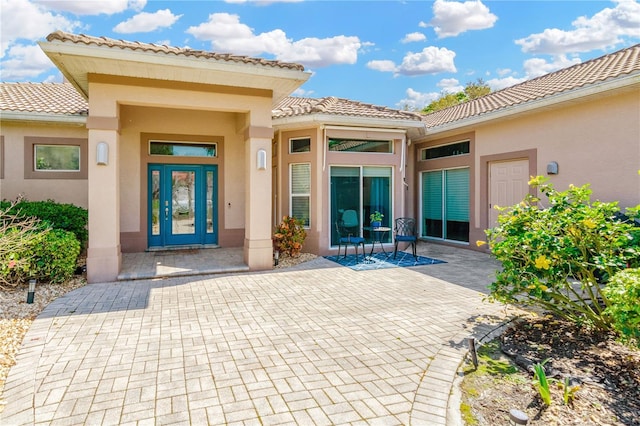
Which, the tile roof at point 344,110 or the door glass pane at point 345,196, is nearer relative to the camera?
the tile roof at point 344,110

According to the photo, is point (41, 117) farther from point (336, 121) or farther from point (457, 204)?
point (457, 204)

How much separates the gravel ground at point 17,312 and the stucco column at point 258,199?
132 inches

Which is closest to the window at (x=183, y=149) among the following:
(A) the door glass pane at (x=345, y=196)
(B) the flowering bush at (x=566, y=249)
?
(A) the door glass pane at (x=345, y=196)

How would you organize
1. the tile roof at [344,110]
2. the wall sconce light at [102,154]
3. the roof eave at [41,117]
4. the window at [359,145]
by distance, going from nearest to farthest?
the wall sconce light at [102,154] < the roof eave at [41,117] < the tile roof at [344,110] < the window at [359,145]

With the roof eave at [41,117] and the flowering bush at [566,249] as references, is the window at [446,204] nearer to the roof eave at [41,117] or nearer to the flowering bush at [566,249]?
the flowering bush at [566,249]

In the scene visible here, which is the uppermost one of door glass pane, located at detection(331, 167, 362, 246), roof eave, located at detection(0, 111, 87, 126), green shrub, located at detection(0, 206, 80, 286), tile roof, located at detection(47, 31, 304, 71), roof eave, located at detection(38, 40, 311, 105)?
tile roof, located at detection(47, 31, 304, 71)

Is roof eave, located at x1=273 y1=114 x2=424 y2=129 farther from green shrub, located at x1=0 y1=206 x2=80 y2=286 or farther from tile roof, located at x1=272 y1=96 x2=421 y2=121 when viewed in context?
green shrub, located at x1=0 y1=206 x2=80 y2=286

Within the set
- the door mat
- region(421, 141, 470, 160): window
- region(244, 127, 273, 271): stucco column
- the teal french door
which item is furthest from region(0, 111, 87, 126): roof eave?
region(421, 141, 470, 160): window

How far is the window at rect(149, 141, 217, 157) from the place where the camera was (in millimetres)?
10664

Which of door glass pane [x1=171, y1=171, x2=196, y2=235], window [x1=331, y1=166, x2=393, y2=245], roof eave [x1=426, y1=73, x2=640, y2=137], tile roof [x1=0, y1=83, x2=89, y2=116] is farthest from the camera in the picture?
door glass pane [x1=171, y1=171, x2=196, y2=235]

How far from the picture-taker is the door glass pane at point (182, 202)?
35.8ft

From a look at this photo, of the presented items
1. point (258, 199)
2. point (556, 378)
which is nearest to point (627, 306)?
point (556, 378)

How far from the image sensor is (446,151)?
11.8m

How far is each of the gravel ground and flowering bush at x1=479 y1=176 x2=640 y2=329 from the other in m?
5.22
